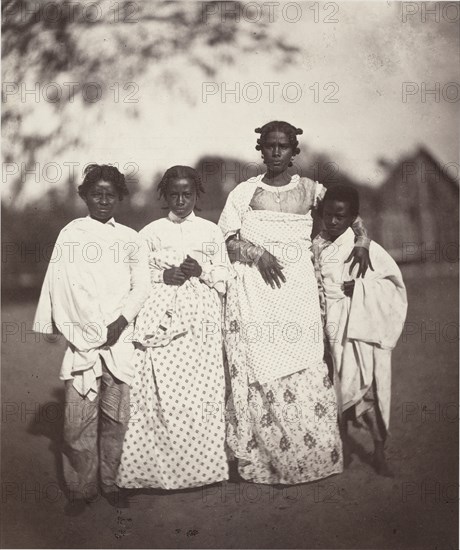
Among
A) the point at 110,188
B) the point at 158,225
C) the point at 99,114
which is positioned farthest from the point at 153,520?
the point at 99,114

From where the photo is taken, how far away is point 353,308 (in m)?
2.63

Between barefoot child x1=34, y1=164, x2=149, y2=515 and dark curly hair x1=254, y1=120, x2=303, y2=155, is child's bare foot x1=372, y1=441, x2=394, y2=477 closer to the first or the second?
barefoot child x1=34, y1=164, x2=149, y2=515

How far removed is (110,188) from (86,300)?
55 cm

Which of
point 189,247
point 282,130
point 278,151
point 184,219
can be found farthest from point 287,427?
point 282,130

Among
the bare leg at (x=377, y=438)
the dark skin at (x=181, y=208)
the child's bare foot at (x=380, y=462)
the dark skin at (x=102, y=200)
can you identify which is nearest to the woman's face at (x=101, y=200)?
the dark skin at (x=102, y=200)

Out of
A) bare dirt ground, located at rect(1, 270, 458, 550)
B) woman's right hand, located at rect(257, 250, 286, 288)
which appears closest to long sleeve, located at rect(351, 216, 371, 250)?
bare dirt ground, located at rect(1, 270, 458, 550)

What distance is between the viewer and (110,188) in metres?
2.62

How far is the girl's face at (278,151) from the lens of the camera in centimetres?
263

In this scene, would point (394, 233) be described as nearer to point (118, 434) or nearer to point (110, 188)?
point (110, 188)

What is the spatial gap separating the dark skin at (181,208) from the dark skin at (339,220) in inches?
25.5

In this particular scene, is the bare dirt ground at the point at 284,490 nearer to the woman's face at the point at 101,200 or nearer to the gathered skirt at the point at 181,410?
the gathered skirt at the point at 181,410

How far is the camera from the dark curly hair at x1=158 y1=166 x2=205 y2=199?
8.56 ft

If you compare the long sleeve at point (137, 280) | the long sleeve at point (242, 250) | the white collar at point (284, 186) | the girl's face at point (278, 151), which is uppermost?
the girl's face at point (278, 151)

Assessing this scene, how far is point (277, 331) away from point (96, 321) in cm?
86
